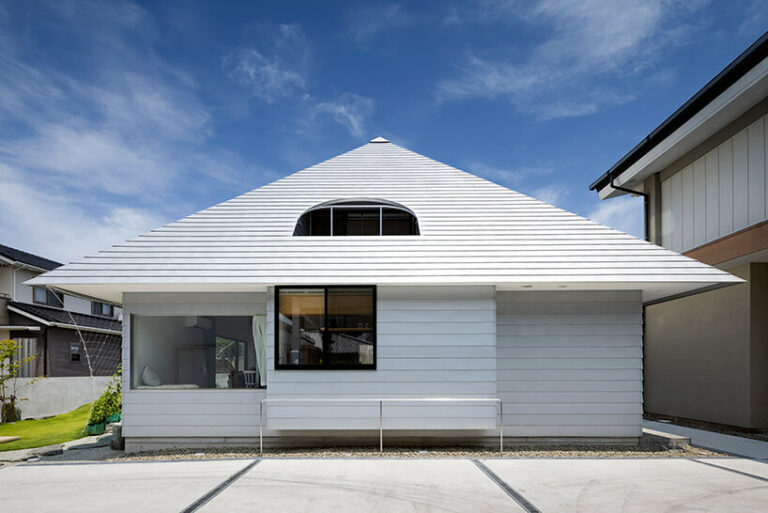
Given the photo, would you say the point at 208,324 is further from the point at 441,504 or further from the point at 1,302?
the point at 1,302

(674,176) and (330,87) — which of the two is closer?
(674,176)

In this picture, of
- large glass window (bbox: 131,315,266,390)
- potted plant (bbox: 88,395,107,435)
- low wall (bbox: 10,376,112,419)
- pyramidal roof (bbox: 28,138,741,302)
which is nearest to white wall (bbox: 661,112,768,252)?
pyramidal roof (bbox: 28,138,741,302)

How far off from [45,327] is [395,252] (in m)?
13.7

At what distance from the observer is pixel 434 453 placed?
773 cm

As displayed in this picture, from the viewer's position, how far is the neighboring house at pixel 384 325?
7.87 metres

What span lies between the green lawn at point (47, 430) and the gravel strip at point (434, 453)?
10.9 feet

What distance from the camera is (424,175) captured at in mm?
9969

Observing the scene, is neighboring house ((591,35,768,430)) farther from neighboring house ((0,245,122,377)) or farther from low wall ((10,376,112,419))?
neighboring house ((0,245,122,377))

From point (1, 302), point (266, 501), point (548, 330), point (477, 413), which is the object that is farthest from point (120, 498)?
point (1, 302)

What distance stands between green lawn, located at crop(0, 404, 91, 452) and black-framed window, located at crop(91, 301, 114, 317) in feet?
19.5

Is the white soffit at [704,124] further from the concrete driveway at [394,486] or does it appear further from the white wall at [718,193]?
the concrete driveway at [394,486]

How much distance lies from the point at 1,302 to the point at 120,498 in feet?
45.1

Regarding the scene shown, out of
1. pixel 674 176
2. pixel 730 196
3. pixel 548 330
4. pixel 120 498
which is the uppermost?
pixel 674 176

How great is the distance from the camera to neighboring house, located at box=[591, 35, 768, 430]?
9141mm
